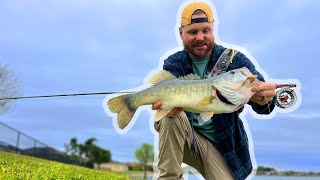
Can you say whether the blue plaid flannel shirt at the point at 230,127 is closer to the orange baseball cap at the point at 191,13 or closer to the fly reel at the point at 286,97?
the fly reel at the point at 286,97

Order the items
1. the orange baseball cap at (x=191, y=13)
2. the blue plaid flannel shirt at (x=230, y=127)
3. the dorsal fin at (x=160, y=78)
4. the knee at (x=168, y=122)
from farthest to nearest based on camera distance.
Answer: the blue plaid flannel shirt at (x=230, y=127) → the orange baseball cap at (x=191, y=13) → the knee at (x=168, y=122) → the dorsal fin at (x=160, y=78)

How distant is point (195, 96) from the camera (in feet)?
13.9

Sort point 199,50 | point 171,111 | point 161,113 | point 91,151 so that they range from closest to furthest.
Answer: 1. point 161,113
2. point 171,111
3. point 199,50
4. point 91,151

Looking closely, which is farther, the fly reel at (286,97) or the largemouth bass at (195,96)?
the fly reel at (286,97)

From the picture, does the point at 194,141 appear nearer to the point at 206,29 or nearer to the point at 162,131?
the point at 162,131

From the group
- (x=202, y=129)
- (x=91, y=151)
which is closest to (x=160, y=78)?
(x=202, y=129)

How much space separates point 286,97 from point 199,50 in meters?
1.10

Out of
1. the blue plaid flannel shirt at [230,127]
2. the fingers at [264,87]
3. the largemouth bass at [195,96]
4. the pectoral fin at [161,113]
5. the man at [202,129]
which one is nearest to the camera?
the largemouth bass at [195,96]

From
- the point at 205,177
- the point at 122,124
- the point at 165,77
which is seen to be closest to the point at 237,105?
the point at 165,77

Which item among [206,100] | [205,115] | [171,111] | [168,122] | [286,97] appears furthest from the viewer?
[286,97]

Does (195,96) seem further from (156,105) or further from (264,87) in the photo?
(264,87)

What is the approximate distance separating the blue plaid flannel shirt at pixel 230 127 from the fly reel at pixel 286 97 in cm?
31

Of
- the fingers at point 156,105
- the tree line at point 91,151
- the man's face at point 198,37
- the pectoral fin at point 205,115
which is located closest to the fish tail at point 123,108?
the fingers at point 156,105

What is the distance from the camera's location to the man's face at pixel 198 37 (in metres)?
5.12
